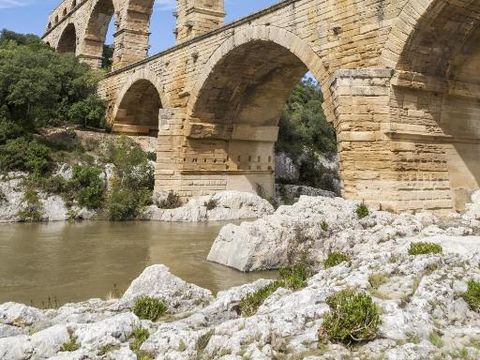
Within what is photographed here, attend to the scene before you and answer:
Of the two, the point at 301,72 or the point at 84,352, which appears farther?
the point at 301,72

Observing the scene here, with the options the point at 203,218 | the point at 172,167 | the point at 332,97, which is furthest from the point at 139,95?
the point at 332,97

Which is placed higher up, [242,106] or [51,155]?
[242,106]

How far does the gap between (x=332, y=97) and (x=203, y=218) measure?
7.60 meters

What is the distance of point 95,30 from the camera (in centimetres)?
2848

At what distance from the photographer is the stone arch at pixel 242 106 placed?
14.9 metres

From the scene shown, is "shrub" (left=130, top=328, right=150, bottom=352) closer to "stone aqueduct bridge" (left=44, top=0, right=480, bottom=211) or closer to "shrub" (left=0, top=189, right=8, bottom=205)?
"stone aqueduct bridge" (left=44, top=0, right=480, bottom=211)

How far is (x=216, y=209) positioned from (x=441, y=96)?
9.04 meters

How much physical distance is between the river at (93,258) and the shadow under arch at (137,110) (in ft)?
27.8

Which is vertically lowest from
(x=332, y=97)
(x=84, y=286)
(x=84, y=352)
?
(x=84, y=286)

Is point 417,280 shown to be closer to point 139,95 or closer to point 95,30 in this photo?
point 139,95

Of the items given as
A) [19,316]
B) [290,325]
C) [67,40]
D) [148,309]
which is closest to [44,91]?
[19,316]

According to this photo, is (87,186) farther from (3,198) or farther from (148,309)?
(148,309)

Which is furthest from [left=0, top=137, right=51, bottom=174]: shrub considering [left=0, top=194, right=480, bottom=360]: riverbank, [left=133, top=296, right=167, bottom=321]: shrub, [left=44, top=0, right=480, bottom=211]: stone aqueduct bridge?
[left=133, top=296, right=167, bottom=321]: shrub

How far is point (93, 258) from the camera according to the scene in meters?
10.1
